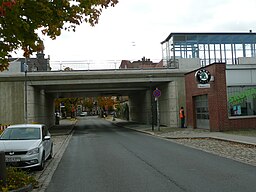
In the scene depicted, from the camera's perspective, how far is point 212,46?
1721 inches

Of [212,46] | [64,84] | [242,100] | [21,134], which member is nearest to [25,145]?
[21,134]

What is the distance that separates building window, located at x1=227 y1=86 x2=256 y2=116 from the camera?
2567cm

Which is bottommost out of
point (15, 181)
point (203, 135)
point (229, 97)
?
point (203, 135)

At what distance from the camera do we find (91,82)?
3303 centimetres

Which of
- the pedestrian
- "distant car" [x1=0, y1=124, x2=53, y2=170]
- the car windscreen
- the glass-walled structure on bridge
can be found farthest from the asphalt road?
the glass-walled structure on bridge

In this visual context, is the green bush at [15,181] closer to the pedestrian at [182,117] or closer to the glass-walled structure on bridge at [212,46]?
the pedestrian at [182,117]

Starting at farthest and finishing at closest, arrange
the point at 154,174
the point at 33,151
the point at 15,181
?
the point at 33,151 → the point at 154,174 → the point at 15,181

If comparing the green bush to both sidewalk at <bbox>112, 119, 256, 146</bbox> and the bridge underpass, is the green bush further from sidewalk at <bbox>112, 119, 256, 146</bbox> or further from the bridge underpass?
the bridge underpass

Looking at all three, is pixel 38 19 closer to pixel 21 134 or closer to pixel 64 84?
pixel 21 134

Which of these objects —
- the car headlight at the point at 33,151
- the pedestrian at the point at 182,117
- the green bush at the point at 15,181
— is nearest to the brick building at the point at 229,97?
the pedestrian at the point at 182,117

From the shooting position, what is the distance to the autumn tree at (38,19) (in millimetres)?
8500

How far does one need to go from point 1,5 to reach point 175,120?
28580 millimetres

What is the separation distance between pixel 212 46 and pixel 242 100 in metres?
19.0

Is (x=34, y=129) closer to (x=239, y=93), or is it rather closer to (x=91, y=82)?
(x=239, y=93)
